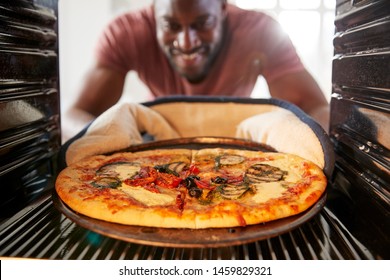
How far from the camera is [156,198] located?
1.39 m

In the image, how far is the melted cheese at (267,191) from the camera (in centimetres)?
137

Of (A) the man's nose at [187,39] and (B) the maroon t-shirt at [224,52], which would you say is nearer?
(A) the man's nose at [187,39]

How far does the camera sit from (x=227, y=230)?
1146mm

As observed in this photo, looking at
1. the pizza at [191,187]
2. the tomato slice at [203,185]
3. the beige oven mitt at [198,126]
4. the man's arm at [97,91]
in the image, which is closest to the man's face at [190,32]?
the man's arm at [97,91]

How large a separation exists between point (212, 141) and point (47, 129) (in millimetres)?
874

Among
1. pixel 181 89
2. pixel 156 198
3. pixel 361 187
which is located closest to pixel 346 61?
pixel 361 187

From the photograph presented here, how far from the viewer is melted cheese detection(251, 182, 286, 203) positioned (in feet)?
4.51

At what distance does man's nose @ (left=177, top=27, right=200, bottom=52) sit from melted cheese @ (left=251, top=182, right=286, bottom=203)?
1715 millimetres

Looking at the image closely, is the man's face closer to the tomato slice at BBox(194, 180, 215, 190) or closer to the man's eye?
the man's eye

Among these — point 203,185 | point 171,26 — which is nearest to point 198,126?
point 171,26

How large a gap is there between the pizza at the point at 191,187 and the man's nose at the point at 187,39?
4.06ft

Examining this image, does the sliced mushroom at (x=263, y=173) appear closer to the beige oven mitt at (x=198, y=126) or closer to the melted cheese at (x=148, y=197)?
the beige oven mitt at (x=198, y=126)

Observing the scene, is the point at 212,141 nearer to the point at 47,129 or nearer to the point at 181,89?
the point at 47,129
